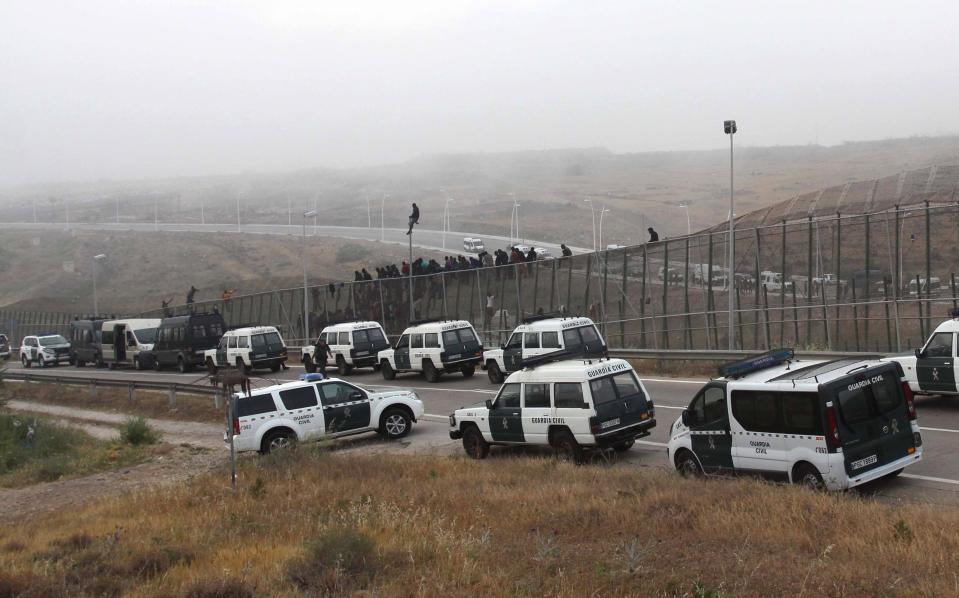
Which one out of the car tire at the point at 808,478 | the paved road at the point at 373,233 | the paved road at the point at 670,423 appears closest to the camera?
the car tire at the point at 808,478

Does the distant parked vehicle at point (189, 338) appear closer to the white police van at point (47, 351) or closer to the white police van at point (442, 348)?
the white police van at point (442, 348)

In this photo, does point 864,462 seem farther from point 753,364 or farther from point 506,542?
point 506,542

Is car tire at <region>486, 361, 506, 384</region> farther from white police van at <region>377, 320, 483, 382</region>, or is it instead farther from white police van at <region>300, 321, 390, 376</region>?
white police van at <region>300, 321, 390, 376</region>

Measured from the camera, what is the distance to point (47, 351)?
5472 cm

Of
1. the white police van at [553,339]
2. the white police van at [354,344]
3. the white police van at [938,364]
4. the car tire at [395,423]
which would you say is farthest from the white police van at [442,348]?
the white police van at [938,364]

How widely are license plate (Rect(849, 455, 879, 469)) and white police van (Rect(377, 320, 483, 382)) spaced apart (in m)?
19.0

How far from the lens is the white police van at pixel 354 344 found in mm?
34312

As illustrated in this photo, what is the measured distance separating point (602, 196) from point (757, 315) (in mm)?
138323

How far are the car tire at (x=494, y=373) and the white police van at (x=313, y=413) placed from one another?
634 centimetres

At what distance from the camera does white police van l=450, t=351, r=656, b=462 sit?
15062 mm

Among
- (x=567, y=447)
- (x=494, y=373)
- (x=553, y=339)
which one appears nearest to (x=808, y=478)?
(x=567, y=447)

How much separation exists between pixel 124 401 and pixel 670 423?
76.1ft

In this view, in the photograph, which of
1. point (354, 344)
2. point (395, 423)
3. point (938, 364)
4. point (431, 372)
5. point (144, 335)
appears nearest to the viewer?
point (938, 364)

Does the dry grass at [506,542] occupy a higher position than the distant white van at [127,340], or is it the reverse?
the dry grass at [506,542]
